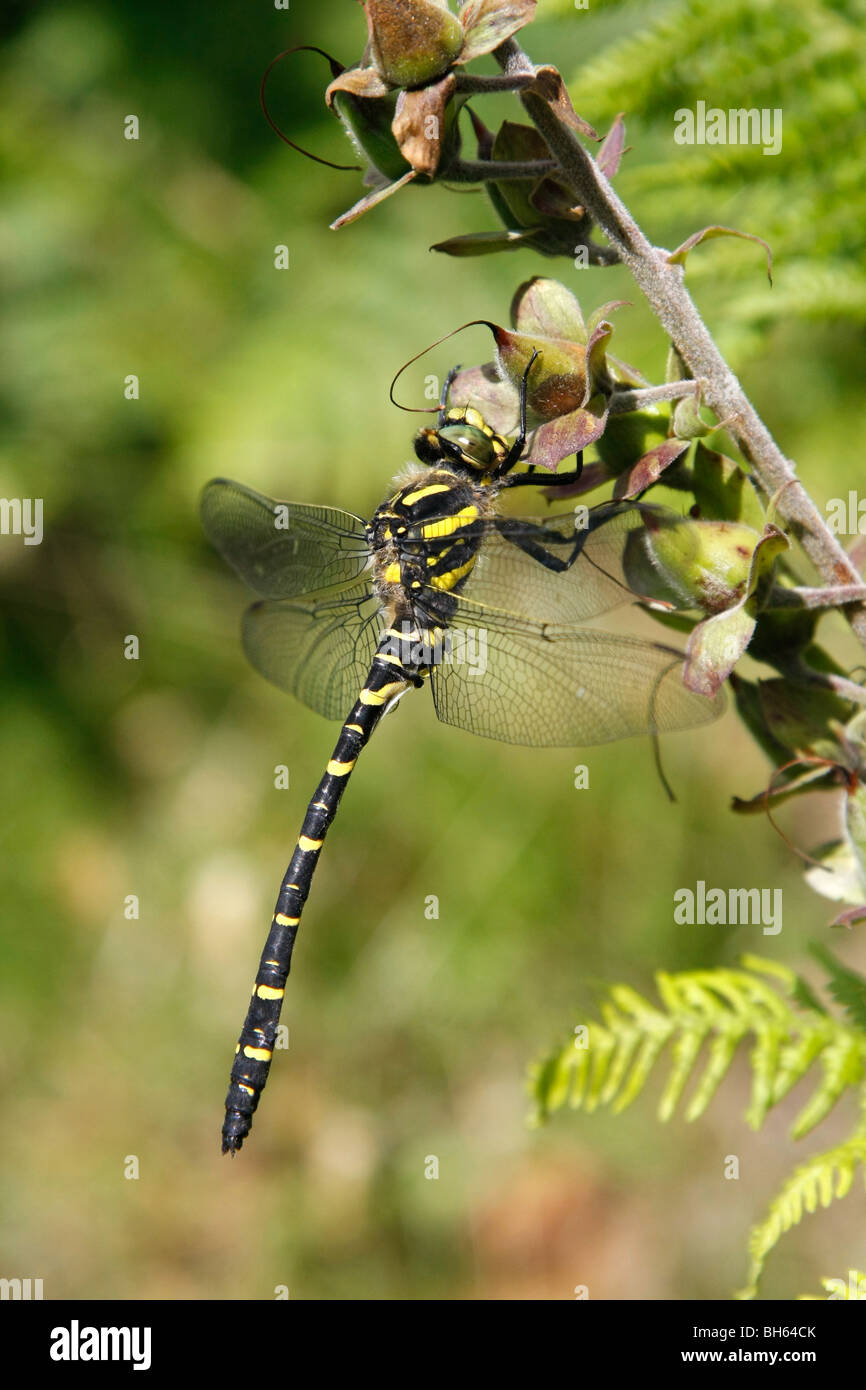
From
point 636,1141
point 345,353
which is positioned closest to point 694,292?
point 345,353

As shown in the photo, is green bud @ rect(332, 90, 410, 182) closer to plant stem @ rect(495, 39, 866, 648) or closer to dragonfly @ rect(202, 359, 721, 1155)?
plant stem @ rect(495, 39, 866, 648)

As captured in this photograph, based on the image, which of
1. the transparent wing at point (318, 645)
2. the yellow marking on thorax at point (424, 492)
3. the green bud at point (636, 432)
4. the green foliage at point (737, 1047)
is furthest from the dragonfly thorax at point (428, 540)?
Answer: the green foliage at point (737, 1047)

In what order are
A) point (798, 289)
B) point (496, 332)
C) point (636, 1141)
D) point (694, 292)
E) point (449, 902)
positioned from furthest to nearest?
point (449, 902) → point (636, 1141) → point (694, 292) → point (798, 289) → point (496, 332)

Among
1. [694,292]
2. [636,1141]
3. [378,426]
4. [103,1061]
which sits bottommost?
[636,1141]

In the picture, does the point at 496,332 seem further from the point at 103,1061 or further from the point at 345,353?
the point at 103,1061

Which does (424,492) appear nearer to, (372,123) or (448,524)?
(448,524)
